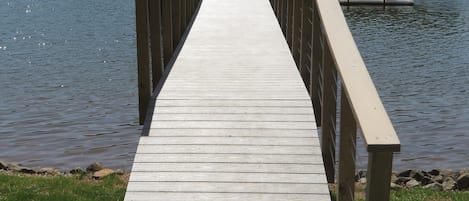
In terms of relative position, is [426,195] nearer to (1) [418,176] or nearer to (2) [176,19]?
(1) [418,176]

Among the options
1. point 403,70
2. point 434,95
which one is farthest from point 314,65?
point 403,70

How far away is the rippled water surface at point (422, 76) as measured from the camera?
14180mm

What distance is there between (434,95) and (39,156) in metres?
10.1

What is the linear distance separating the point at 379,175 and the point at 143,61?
3.60 m

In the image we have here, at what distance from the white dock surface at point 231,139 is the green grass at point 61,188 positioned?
1.77m

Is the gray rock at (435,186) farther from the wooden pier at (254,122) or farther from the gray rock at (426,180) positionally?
the wooden pier at (254,122)

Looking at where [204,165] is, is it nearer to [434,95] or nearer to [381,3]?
[434,95]

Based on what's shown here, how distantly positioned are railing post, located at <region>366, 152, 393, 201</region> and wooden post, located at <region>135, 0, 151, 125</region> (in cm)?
346

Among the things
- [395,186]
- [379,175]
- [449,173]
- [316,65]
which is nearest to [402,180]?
[395,186]

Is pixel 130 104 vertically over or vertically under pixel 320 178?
under

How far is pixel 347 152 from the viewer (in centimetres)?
520

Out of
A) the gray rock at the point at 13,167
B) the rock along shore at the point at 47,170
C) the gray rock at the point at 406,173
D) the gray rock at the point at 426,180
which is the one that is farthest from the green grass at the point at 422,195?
the gray rock at the point at 13,167

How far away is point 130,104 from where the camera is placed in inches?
670

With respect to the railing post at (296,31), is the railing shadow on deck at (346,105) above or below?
above
